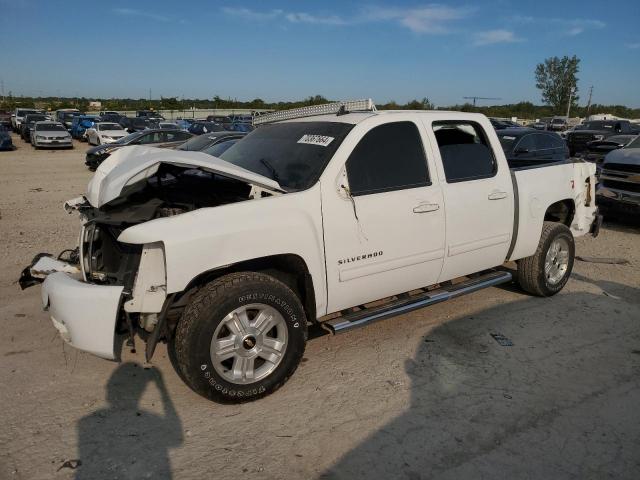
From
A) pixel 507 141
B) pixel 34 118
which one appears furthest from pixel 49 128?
pixel 507 141

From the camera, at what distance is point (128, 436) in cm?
301

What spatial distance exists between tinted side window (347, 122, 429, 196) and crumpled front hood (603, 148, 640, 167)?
6.69 metres

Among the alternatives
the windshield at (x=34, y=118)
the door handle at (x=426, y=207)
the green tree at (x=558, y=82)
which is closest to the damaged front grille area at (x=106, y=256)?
the door handle at (x=426, y=207)

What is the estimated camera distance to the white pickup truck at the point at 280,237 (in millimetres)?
3088

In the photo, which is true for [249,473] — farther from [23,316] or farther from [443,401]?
[23,316]

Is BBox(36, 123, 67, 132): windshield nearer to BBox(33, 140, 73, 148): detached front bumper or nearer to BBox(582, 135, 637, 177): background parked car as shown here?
BBox(33, 140, 73, 148): detached front bumper

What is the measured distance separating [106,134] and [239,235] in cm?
2331

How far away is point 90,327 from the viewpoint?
3008 mm

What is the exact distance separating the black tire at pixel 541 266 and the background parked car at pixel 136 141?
1328 centimetres

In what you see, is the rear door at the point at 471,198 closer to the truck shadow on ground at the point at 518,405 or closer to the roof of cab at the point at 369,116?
the roof of cab at the point at 369,116

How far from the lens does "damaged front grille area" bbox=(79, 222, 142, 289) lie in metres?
3.44

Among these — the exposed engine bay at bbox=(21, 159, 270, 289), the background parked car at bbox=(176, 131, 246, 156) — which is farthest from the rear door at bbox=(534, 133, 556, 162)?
the exposed engine bay at bbox=(21, 159, 270, 289)

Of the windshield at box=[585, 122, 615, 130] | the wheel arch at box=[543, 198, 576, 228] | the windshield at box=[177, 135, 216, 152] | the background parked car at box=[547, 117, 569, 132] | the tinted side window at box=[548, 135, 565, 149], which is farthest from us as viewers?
the background parked car at box=[547, 117, 569, 132]

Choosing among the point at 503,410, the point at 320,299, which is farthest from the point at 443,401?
the point at 320,299
